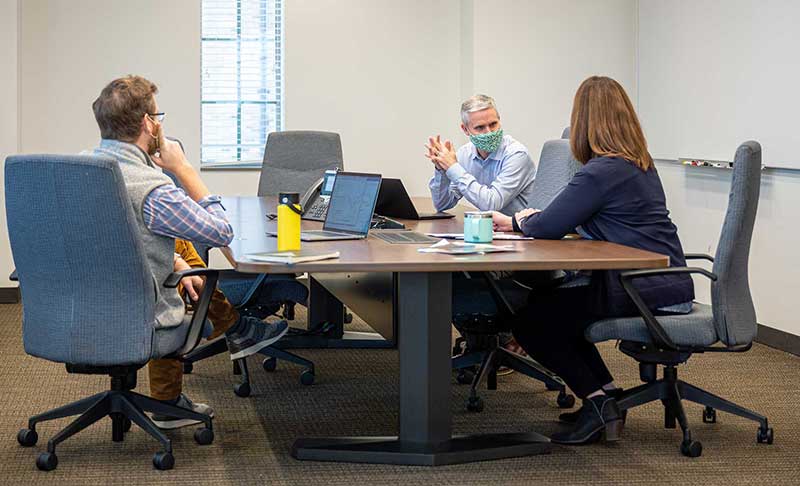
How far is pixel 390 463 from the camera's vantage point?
11.2 feet

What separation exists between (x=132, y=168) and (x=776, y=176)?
3502mm

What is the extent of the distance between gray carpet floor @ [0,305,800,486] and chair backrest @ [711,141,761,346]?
0.45 meters

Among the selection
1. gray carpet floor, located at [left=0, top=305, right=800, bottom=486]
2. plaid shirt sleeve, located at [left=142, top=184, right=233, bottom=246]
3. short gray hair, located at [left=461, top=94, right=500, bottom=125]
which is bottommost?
gray carpet floor, located at [left=0, top=305, right=800, bottom=486]

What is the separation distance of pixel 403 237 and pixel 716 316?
1.08 metres

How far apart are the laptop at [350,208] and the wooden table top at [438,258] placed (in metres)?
0.09

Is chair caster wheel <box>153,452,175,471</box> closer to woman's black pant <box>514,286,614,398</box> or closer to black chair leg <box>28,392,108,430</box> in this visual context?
black chair leg <box>28,392,108,430</box>

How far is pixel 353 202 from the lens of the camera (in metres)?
3.93

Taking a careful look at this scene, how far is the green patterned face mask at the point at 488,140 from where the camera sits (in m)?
4.87

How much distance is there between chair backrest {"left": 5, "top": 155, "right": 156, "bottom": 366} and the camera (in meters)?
3.07

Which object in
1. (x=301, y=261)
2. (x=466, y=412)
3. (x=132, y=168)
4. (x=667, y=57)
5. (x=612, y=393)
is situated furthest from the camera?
(x=667, y=57)

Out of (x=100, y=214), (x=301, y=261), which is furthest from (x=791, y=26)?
(x=100, y=214)

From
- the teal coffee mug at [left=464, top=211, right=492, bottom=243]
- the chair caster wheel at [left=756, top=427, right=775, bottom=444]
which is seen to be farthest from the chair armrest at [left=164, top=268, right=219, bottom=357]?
the chair caster wheel at [left=756, top=427, right=775, bottom=444]

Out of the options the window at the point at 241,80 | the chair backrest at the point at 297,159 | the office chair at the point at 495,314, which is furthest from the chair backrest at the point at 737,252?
the window at the point at 241,80

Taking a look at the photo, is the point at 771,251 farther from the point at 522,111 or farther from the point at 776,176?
the point at 522,111
